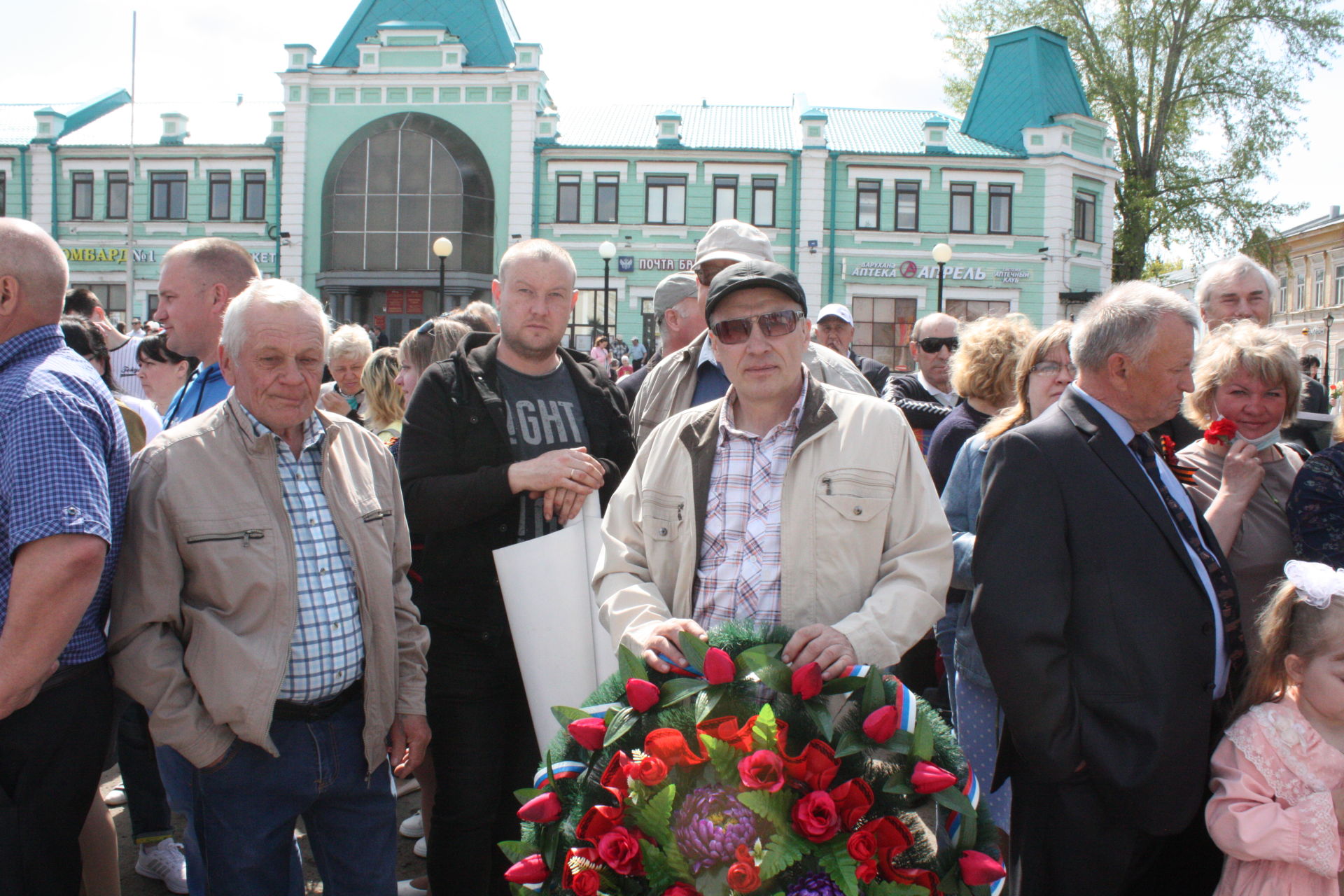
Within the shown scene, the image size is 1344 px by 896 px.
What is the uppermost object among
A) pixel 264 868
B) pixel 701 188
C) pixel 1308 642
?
pixel 701 188

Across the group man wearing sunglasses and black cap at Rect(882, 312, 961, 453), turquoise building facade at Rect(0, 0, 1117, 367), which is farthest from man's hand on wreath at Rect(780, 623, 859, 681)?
turquoise building facade at Rect(0, 0, 1117, 367)

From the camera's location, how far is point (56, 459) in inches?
89.0

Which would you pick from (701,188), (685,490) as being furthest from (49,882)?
(701,188)

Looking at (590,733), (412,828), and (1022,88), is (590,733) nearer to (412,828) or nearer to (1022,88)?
(412,828)

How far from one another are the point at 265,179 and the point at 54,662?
3084cm

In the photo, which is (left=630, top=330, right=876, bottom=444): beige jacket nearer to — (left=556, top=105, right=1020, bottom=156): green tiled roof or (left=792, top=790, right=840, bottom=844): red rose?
(left=792, top=790, right=840, bottom=844): red rose

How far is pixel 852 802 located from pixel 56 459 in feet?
6.42

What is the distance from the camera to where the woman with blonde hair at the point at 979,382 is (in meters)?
4.14

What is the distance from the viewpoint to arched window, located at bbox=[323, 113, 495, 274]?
28.9 metres

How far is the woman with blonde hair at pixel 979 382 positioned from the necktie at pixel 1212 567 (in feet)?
4.73

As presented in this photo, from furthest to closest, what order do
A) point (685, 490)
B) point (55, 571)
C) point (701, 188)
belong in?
point (701, 188) < point (685, 490) < point (55, 571)

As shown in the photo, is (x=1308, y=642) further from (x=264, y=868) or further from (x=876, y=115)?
(x=876, y=115)

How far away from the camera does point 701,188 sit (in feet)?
94.9

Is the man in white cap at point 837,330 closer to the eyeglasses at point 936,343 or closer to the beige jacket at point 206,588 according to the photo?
the eyeglasses at point 936,343
